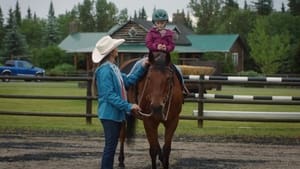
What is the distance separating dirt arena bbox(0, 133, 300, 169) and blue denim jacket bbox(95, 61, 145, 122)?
2.55 m

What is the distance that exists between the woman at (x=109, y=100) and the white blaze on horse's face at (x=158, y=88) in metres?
0.68

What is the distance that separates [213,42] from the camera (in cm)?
6341

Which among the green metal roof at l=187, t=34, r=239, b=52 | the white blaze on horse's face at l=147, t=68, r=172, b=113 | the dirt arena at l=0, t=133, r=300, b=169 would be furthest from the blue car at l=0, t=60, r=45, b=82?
the white blaze on horse's face at l=147, t=68, r=172, b=113

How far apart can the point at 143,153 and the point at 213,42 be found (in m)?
54.9

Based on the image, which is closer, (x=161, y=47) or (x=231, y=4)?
(x=161, y=47)

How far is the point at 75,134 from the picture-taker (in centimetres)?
1184

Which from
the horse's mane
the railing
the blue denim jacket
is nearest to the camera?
the blue denim jacket

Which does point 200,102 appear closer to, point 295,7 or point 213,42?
point 213,42

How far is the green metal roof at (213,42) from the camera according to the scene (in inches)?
2422

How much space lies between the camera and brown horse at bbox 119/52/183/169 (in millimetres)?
6479

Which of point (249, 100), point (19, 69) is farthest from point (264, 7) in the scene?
point (249, 100)

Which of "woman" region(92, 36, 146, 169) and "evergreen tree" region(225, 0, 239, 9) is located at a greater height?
"evergreen tree" region(225, 0, 239, 9)

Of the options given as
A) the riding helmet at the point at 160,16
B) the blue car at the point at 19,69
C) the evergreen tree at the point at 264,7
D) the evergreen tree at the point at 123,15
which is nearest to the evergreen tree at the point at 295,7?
the evergreen tree at the point at 264,7

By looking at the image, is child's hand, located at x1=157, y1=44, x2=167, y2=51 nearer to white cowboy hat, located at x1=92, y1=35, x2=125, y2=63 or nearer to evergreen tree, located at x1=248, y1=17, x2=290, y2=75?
white cowboy hat, located at x1=92, y1=35, x2=125, y2=63
